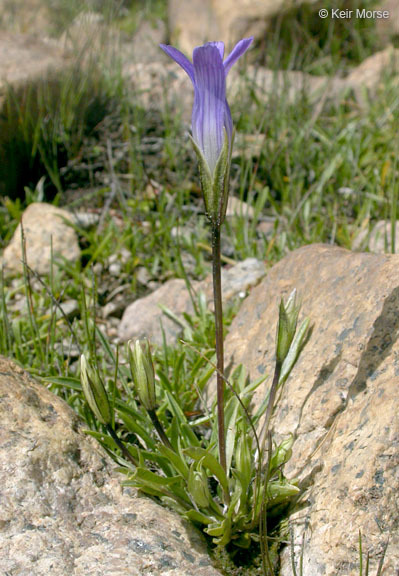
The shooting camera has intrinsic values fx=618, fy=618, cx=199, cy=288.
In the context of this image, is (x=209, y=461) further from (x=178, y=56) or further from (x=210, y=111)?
(x=178, y=56)

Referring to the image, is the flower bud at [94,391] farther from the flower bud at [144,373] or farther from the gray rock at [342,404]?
the gray rock at [342,404]

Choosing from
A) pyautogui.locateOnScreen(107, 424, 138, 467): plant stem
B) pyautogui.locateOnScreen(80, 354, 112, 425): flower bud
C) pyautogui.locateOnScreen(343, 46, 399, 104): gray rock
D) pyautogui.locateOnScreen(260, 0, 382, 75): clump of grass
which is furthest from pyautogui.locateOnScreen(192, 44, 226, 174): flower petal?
pyautogui.locateOnScreen(260, 0, 382, 75): clump of grass

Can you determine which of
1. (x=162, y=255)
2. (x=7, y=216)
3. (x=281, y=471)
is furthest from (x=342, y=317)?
(x=7, y=216)

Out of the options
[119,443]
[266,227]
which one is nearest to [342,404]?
[119,443]

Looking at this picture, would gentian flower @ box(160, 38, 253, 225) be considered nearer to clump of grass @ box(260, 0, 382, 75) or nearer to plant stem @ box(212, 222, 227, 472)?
plant stem @ box(212, 222, 227, 472)

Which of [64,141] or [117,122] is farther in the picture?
[117,122]

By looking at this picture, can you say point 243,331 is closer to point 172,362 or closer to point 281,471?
point 172,362
